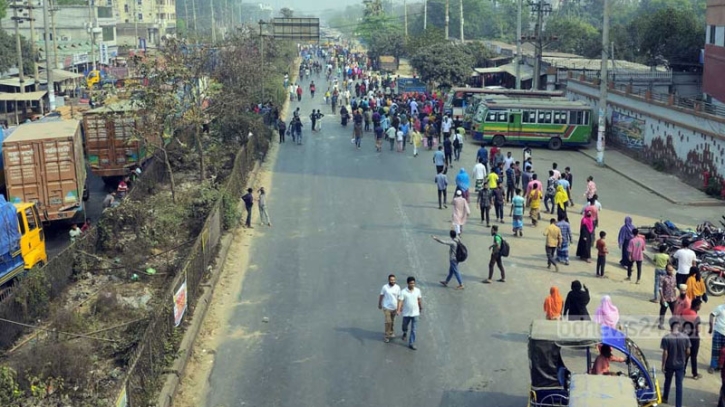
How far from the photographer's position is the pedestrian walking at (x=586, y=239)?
63.8 ft

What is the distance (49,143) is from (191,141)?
31.2 ft

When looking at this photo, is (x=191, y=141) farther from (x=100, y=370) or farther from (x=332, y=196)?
(x=100, y=370)

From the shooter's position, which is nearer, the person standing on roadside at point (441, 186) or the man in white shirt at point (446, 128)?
the person standing on roadside at point (441, 186)

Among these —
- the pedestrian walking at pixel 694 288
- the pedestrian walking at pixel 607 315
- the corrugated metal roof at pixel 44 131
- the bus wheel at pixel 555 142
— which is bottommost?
the bus wheel at pixel 555 142

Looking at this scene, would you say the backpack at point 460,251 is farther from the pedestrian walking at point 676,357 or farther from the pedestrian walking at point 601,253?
the pedestrian walking at point 676,357

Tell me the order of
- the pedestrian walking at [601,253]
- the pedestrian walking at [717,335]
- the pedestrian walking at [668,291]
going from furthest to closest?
the pedestrian walking at [601,253], the pedestrian walking at [668,291], the pedestrian walking at [717,335]

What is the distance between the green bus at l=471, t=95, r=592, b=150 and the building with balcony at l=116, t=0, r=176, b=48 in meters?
78.0

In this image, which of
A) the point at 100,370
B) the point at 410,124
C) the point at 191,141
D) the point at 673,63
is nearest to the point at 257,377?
the point at 100,370

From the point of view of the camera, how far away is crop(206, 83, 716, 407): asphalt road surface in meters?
12.7

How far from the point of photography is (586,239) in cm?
1952

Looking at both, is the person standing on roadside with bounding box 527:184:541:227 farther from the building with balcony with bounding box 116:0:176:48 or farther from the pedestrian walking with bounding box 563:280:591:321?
the building with balcony with bounding box 116:0:176:48

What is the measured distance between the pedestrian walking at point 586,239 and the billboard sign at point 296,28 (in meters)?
37.4

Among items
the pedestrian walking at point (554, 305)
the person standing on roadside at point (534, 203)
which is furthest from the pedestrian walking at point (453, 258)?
the person standing on roadside at point (534, 203)

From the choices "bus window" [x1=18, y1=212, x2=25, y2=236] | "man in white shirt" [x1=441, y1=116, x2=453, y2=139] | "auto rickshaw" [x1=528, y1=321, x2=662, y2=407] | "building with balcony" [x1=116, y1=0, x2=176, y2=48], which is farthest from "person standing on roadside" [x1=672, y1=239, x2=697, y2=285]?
"building with balcony" [x1=116, y1=0, x2=176, y2=48]
